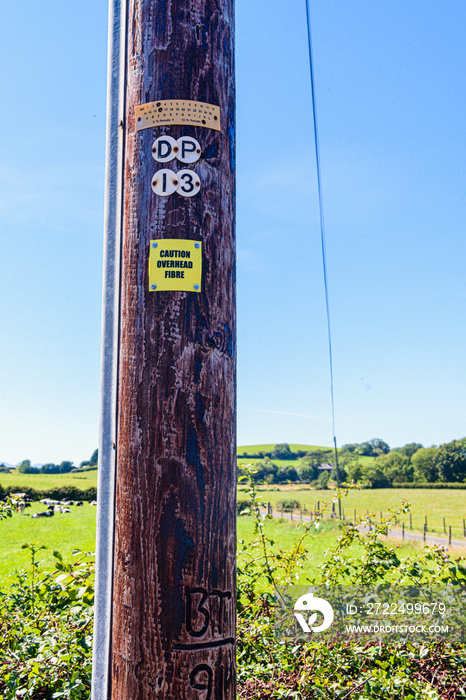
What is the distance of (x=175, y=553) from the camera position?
119 centimetres

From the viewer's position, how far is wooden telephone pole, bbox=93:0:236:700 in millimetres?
1193

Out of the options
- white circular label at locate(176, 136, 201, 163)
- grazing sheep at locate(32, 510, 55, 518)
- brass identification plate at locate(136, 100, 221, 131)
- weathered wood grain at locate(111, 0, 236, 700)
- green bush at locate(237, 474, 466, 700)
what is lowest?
grazing sheep at locate(32, 510, 55, 518)

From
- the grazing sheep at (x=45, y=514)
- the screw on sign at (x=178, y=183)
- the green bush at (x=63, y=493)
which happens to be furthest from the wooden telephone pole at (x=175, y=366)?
the green bush at (x=63, y=493)

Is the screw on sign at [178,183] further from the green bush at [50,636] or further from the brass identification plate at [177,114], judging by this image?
the green bush at [50,636]

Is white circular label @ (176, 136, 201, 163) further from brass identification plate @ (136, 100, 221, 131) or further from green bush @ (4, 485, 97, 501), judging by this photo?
green bush @ (4, 485, 97, 501)

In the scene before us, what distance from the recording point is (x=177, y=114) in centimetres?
136

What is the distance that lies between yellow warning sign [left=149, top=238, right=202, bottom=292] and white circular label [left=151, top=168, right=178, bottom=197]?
0.13 metres

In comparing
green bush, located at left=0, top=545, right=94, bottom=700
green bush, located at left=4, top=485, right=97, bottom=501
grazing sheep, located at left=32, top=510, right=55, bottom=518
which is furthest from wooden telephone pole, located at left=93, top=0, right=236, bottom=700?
green bush, located at left=4, top=485, right=97, bottom=501

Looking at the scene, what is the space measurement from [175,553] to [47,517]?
22435 mm

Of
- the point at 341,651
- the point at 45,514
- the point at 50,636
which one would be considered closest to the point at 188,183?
the point at 50,636

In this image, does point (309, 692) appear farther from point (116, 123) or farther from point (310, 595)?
point (116, 123)

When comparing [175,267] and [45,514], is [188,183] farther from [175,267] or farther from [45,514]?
[45,514]

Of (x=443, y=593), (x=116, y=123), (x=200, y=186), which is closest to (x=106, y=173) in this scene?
(x=116, y=123)

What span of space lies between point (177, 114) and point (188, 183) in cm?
20
